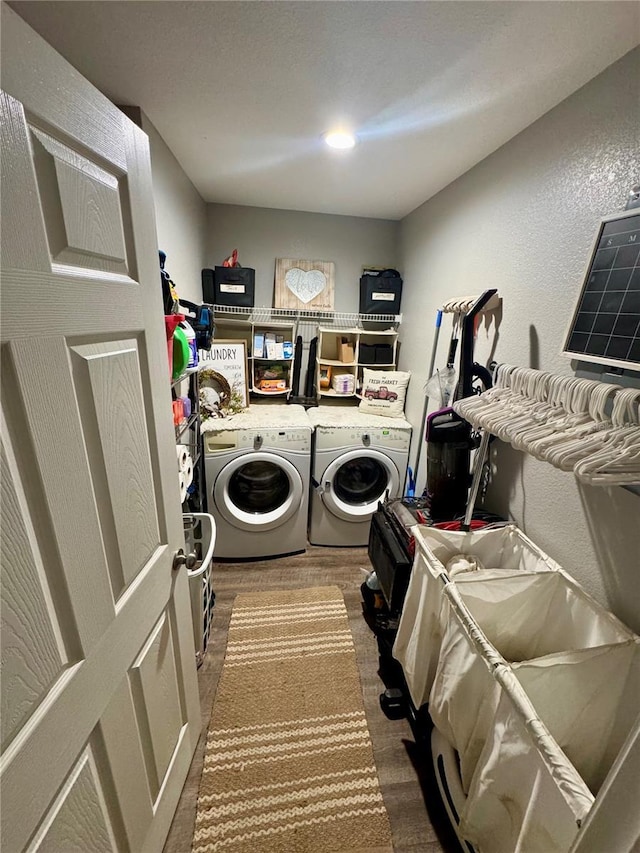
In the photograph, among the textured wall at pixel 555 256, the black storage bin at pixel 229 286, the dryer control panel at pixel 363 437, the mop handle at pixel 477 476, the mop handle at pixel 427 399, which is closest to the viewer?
the textured wall at pixel 555 256

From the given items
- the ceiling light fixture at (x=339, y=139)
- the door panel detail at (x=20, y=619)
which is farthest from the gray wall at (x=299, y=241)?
the door panel detail at (x=20, y=619)

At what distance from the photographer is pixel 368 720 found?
4.91 ft

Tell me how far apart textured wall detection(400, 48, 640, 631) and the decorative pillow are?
82 cm

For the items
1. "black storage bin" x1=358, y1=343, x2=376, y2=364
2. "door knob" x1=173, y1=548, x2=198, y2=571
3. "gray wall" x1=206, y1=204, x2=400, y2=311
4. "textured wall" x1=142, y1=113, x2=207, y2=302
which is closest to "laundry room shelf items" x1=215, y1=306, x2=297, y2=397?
"gray wall" x1=206, y1=204, x2=400, y2=311

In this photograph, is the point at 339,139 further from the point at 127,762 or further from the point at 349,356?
the point at 127,762

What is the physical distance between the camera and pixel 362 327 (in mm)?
2975

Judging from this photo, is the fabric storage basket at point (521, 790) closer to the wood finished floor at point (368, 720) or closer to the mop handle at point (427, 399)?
the wood finished floor at point (368, 720)

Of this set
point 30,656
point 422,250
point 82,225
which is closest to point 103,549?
point 30,656

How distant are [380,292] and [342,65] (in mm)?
1711

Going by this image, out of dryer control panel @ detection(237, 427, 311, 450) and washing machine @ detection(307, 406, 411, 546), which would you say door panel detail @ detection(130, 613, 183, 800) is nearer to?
dryer control panel @ detection(237, 427, 311, 450)

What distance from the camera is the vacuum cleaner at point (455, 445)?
1481 millimetres

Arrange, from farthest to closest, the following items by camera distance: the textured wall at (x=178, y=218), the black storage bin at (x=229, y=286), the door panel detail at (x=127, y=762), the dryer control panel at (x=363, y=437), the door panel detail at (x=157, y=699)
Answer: the black storage bin at (x=229, y=286), the dryer control panel at (x=363, y=437), the textured wall at (x=178, y=218), the door panel detail at (x=157, y=699), the door panel detail at (x=127, y=762)

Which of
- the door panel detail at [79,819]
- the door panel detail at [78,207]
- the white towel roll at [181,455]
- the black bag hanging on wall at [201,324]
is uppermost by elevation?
the door panel detail at [78,207]

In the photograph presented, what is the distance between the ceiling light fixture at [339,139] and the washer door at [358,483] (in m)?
1.67
